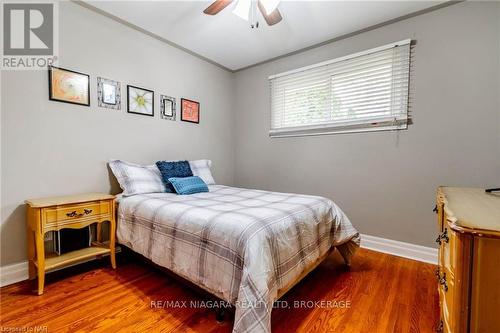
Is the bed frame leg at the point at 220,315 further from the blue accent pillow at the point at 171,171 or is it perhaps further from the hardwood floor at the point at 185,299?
the blue accent pillow at the point at 171,171

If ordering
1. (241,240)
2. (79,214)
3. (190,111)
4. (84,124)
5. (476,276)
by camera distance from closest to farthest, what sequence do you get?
(476,276) < (241,240) < (79,214) < (84,124) < (190,111)

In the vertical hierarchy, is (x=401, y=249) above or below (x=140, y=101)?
below

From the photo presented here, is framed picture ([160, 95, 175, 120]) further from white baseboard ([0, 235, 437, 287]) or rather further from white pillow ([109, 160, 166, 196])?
white baseboard ([0, 235, 437, 287])

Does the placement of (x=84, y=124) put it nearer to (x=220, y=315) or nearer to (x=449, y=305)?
(x=220, y=315)

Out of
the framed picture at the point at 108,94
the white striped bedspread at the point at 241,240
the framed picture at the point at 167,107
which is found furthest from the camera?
the framed picture at the point at 167,107

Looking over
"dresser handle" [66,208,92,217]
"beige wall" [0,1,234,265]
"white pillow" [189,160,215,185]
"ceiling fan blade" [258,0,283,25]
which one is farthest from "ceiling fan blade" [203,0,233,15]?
"dresser handle" [66,208,92,217]

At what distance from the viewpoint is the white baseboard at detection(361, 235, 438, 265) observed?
2230mm

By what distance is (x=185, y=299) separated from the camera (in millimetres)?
1644

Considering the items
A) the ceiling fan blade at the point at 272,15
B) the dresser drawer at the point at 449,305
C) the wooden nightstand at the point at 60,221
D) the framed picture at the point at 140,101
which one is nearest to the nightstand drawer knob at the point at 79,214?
the wooden nightstand at the point at 60,221

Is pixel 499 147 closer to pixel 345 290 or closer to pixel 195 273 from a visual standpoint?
pixel 345 290

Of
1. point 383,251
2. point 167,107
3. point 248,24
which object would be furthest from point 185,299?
point 248,24

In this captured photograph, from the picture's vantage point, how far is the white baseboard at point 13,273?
5.89 feet

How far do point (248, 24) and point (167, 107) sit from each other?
1.42m

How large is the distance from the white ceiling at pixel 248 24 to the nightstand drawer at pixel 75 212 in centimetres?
195
